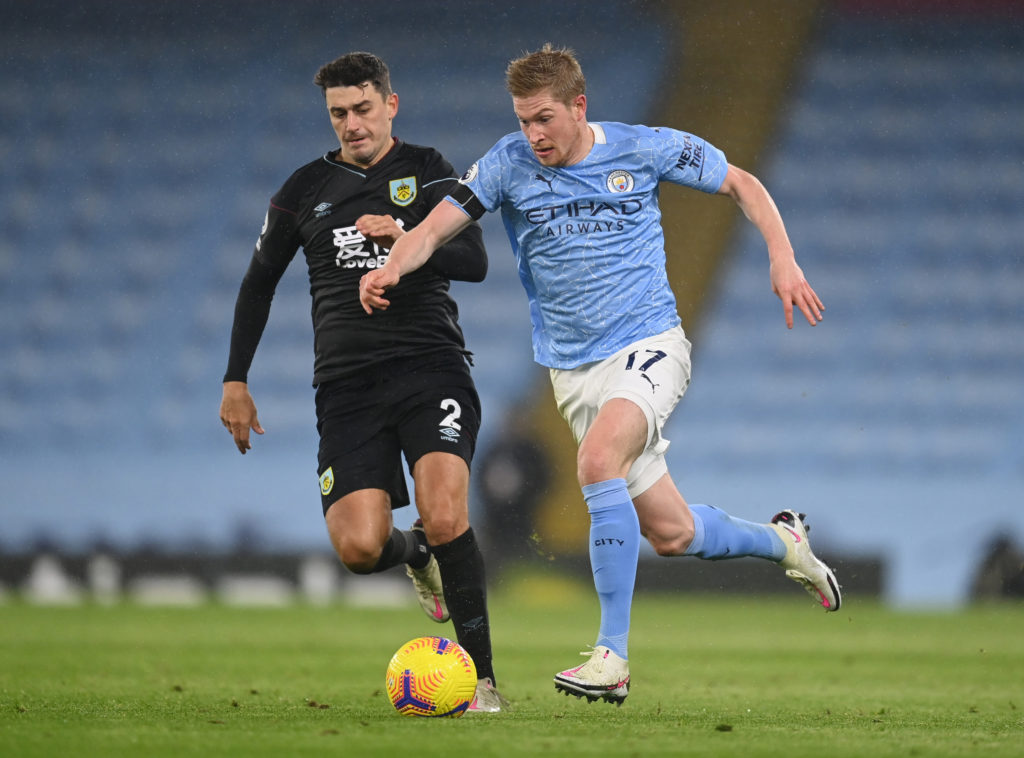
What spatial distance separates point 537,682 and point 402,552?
141 centimetres

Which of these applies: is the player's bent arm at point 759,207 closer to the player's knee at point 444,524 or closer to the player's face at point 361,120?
the player's face at point 361,120

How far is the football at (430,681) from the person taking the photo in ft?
15.8

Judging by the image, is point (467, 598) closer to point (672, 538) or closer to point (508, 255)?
point (672, 538)

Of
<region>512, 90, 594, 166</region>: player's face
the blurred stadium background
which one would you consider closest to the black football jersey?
<region>512, 90, 594, 166</region>: player's face

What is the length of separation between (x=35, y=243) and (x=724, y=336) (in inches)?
294

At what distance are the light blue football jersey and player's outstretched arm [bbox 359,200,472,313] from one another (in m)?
0.14

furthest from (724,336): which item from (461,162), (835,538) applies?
(461,162)

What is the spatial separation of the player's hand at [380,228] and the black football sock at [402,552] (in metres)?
1.27

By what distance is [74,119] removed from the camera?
15.6 m

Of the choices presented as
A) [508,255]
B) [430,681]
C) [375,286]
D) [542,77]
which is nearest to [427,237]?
[375,286]

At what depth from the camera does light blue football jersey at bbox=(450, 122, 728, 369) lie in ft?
17.7

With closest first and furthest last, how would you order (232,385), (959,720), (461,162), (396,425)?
1. (959,720)
2. (396,425)
3. (232,385)
4. (461,162)

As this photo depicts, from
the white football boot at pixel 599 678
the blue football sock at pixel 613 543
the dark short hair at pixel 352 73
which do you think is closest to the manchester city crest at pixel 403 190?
the dark short hair at pixel 352 73

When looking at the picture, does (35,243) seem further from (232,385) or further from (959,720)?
(959,720)
